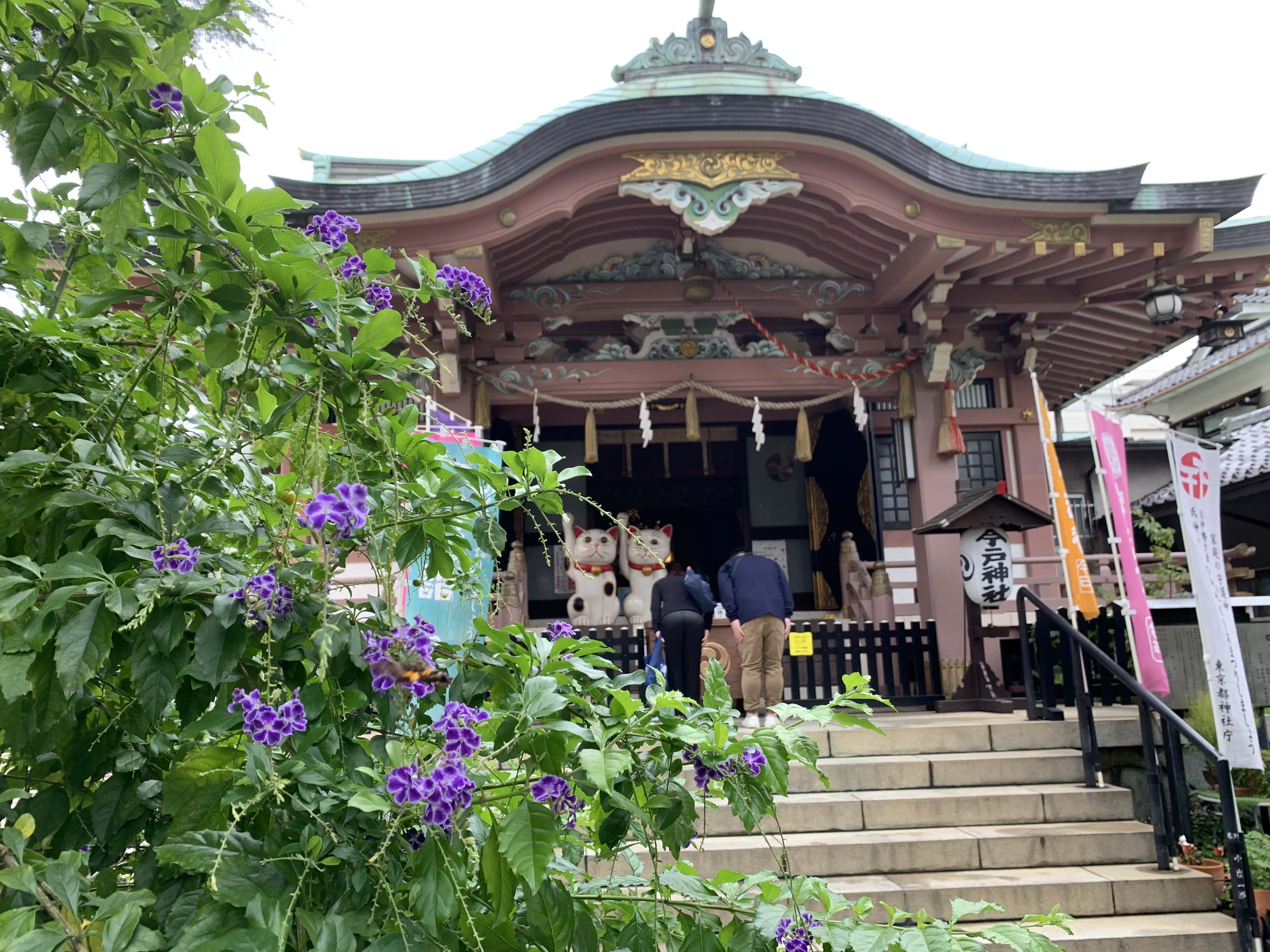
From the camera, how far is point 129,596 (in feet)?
4.32

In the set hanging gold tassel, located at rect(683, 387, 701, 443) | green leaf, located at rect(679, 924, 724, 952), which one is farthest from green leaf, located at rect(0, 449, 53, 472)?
hanging gold tassel, located at rect(683, 387, 701, 443)

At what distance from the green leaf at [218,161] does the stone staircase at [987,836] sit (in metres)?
3.87

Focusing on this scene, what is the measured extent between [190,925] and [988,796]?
567cm

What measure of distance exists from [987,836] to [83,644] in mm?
5426

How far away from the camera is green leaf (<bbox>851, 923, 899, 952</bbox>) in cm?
159

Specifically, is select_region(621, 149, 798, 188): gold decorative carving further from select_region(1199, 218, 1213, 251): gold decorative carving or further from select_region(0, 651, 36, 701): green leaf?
select_region(0, 651, 36, 701): green leaf

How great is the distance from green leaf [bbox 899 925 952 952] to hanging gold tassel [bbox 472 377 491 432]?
8001mm

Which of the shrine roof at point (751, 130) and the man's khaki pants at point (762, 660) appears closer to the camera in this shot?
the man's khaki pants at point (762, 660)

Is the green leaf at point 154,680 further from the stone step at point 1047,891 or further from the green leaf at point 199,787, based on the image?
the stone step at point 1047,891

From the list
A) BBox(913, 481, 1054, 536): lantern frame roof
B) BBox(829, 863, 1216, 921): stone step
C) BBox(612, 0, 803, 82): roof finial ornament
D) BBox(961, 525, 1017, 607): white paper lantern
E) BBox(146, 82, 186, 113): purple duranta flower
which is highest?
BBox(612, 0, 803, 82): roof finial ornament

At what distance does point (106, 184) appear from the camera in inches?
54.9

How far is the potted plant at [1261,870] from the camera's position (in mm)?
5156

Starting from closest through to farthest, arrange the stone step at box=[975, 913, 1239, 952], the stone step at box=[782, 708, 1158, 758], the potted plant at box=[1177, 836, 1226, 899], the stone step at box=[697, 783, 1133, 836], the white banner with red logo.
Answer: the stone step at box=[975, 913, 1239, 952], the potted plant at box=[1177, 836, 1226, 899], the stone step at box=[697, 783, 1133, 836], the white banner with red logo, the stone step at box=[782, 708, 1158, 758]

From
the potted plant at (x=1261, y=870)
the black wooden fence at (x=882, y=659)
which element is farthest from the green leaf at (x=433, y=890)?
the black wooden fence at (x=882, y=659)
